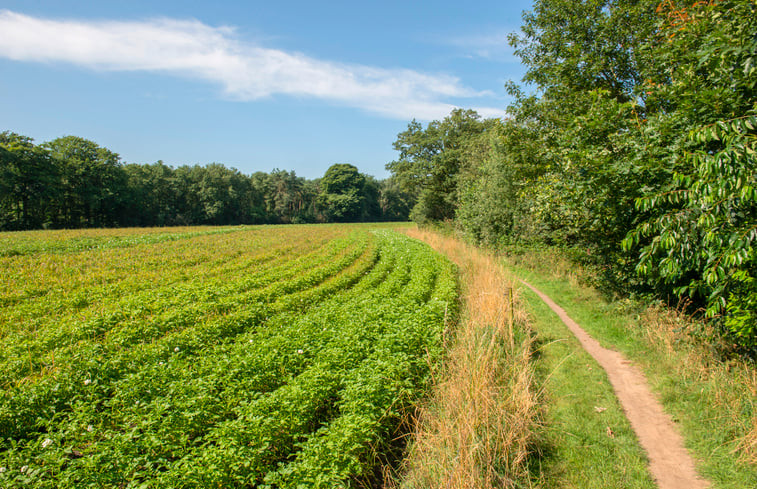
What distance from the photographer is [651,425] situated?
16.6 ft

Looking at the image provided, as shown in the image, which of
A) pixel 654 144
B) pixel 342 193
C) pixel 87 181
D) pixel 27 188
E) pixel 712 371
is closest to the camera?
pixel 712 371

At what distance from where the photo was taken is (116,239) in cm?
2908

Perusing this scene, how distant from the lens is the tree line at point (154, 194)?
46.3 metres

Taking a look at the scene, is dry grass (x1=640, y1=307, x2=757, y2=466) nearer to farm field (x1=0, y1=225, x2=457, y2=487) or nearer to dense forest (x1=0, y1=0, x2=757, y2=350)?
dense forest (x1=0, y1=0, x2=757, y2=350)

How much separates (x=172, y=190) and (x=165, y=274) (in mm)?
63372

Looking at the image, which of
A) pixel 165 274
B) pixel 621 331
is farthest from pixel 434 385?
pixel 165 274

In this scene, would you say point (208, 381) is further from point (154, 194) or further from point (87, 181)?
point (154, 194)

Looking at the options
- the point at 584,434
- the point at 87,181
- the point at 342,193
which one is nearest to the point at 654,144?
the point at 584,434

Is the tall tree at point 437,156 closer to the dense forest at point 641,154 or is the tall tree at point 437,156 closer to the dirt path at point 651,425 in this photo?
the dense forest at point 641,154

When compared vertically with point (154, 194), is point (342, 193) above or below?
above

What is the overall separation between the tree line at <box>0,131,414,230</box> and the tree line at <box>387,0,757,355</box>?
3485 centimetres

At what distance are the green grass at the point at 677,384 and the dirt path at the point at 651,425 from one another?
13 centimetres

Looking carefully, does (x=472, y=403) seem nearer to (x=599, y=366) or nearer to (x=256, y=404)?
(x=256, y=404)

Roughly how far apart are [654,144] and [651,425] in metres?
4.77
